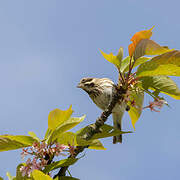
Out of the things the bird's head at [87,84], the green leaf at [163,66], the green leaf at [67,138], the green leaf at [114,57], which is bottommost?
the green leaf at [67,138]

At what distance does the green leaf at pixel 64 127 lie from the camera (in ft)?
8.55

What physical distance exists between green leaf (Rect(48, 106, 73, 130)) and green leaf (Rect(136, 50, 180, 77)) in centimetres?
81

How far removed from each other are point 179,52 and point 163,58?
0.53 ft

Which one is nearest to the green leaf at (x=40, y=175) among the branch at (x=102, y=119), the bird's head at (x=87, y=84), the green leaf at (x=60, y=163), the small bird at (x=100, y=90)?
the green leaf at (x=60, y=163)

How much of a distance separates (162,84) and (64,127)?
113cm

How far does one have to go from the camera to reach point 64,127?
264cm

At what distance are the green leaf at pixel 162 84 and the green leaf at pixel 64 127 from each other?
0.77m

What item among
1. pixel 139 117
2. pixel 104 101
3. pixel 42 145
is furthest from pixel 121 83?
pixel 104 101

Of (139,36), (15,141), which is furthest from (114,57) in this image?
(15,141)

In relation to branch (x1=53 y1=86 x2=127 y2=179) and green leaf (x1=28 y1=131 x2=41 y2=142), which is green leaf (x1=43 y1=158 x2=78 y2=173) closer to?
branch (x1=53 y1=86 x2=127 y2=179)

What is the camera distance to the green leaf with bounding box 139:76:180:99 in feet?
9.70

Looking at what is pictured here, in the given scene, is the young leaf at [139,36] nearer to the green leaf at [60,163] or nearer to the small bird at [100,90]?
the green leaf at [60,163]

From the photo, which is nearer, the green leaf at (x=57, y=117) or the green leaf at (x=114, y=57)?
the green leaf at (x=57, y=117)

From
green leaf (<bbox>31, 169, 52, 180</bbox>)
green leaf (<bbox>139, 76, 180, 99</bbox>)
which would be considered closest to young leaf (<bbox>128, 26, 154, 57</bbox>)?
green leaf (<bbox>139, 76, 180, 99</bbox>)
